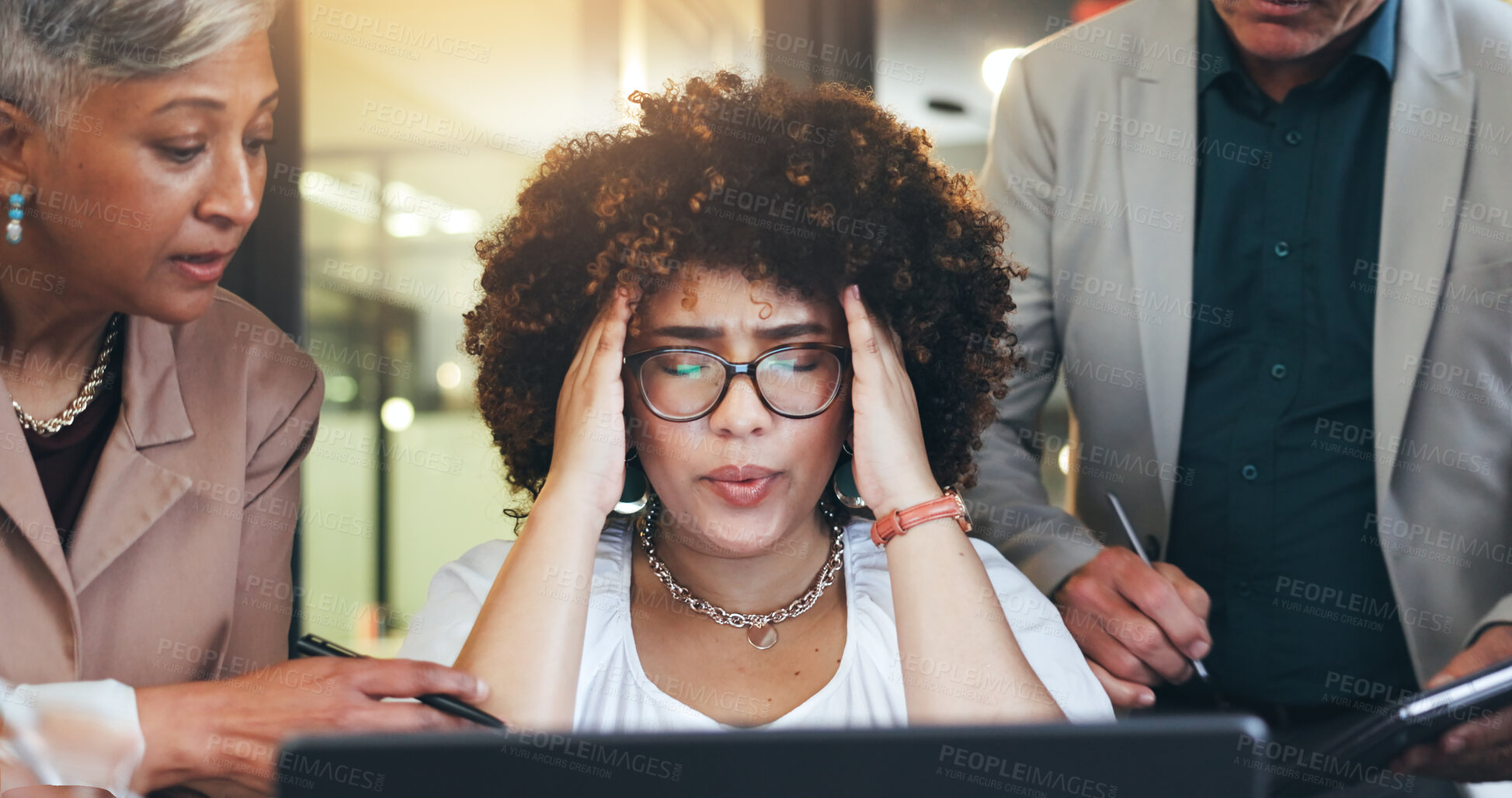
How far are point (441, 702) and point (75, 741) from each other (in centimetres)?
40

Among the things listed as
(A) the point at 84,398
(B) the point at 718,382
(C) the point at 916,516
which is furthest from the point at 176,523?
(C) the point at 916,516

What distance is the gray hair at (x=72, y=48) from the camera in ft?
4.09

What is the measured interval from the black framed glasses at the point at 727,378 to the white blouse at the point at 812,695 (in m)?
0.26

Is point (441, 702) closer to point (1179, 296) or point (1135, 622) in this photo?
point (1135, 622)

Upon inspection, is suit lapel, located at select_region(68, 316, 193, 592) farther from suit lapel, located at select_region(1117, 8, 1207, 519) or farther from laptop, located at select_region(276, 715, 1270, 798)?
suit lapel, located at select_region(1117, 8, 1207, 519)

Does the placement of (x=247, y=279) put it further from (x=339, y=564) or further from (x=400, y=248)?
(x=339, y=564)

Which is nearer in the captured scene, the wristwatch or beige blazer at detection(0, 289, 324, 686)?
beige blazer at detection(0, 289, 324, 686)

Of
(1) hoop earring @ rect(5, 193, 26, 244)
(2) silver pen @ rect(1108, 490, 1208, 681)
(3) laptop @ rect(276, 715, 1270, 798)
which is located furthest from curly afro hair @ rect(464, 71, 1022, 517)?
(3) laptop @ rect(276, 715, 1270, 798)

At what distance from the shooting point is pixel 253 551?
148cm

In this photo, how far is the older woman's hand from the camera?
144cm

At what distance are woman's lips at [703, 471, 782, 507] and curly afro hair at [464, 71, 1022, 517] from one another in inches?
10.7

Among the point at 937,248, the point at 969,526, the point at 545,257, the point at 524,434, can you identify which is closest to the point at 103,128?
the point at 545,257

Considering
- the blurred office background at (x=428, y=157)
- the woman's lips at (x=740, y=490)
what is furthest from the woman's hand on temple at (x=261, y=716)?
the blurred office background at (x=428, y=157)

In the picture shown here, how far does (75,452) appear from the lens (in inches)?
53.8
